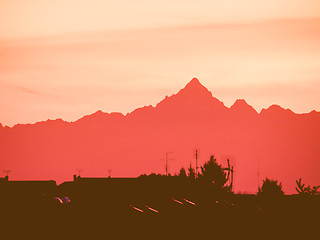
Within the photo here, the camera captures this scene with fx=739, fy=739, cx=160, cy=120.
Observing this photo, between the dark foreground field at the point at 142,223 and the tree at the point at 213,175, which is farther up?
the tree at the point at 213,175

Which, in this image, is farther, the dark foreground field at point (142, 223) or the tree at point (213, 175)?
the tree at point (213, 175)

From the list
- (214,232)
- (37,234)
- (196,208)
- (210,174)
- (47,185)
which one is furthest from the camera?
(210,174)

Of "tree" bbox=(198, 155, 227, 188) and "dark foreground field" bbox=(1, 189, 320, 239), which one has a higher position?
"tree" bbox=(198, 155, 227, 188)

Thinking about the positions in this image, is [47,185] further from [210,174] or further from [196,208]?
[196,208]

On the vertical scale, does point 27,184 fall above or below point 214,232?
above

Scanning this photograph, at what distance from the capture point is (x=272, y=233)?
175 feet

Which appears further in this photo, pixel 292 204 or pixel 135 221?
pixel 292 204

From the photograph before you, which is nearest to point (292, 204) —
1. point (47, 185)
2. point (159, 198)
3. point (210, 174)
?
point (159, 198)

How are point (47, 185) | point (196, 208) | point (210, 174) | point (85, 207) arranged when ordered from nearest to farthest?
point (85, 207), point (196, 208), point (47, 185), point (210, 174)

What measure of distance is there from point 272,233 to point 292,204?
16.2 metres

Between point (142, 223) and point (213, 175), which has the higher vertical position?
point (213, 175)

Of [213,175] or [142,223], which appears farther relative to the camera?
[213,175]

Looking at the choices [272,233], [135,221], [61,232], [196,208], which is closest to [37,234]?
[61,232]

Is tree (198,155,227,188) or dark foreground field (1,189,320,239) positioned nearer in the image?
dark foreground field (1,189,320,239)
